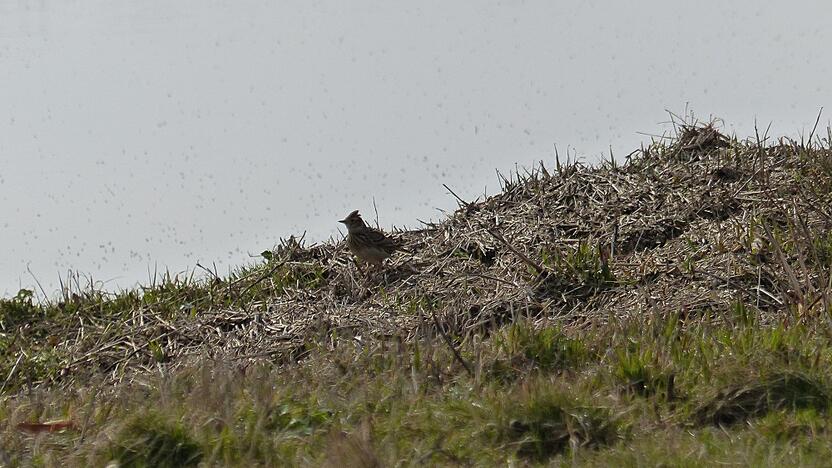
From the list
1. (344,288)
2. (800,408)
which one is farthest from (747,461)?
(344,288)

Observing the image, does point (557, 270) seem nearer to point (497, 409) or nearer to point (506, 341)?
point (506, 341)

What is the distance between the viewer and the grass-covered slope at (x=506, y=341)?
5223 mm

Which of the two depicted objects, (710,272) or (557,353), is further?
(710,272)

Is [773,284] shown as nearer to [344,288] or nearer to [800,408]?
[800,408]

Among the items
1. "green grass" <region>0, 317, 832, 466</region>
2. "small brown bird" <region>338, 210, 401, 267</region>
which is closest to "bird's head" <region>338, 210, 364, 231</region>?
"small brown bird" <region>338, 210, 401, 267</region>

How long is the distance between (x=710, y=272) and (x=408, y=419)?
124 inches

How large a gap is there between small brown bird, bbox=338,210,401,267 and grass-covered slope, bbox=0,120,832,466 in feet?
0.53

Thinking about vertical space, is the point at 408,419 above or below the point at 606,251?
below

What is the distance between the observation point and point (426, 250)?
9570mm

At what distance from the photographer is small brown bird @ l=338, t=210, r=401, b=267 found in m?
9.03

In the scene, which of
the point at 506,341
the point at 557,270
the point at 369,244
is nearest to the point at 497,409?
the point at 506,341

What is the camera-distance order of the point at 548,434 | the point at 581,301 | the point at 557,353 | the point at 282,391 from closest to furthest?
the point at 548,434, the point at 282,391, the point at 557,353, the point at 581,301

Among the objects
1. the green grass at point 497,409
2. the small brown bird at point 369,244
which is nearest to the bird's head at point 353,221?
the small brown bird at point 369,244

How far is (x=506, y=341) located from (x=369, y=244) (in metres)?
2.85
